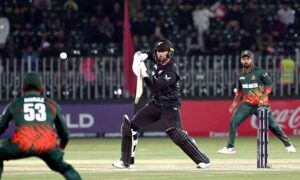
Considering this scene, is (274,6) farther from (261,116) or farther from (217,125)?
(261,116)

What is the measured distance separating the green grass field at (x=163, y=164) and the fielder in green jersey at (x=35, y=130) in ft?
11.3

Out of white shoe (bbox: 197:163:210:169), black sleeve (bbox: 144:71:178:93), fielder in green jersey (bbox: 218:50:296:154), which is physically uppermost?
black sleeve (bbox: 144:71:178:93)

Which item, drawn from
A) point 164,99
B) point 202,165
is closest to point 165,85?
point 164,99

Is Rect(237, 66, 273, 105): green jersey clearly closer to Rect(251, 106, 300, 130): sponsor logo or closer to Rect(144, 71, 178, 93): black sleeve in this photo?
Rect(144, 71, 178, 93): black sleeve

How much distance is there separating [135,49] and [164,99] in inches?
507

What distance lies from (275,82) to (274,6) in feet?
16.2

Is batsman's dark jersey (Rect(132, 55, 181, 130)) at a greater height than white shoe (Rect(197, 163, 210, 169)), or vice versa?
batsman's dark jersey (Rect(132, 55, 181, 130))

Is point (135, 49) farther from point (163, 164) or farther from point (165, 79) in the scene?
point (165, 79)

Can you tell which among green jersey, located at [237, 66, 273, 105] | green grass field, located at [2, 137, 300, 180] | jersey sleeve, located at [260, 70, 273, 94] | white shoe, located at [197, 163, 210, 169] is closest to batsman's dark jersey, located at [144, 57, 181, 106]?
white shoe, located at [197, 163, 210, 169]

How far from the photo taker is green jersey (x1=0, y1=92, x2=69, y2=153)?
13.8 metres

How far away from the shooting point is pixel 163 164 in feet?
66.6

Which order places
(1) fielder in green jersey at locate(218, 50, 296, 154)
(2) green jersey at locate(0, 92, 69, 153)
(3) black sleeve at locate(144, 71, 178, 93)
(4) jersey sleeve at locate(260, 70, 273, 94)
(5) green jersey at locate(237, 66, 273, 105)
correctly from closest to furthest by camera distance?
(2) green jersey at locate(0, 92, 69, 153), (3) black sleeve at locate(144, 71, 178, 93), (4) jersey sleeve at locate(260, 70, 273, 94), (1) fielder in green jersey at locate(218, 50, 296, 154), (5) green jersey at locate(237, 66, 273, 105)

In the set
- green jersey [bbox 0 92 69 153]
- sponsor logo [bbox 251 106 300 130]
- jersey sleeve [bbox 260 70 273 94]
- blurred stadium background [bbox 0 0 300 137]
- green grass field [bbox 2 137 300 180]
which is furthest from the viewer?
sponsor logo [bbox 251 106 300 130]

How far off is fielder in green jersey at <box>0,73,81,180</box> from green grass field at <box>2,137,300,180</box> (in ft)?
11.3
